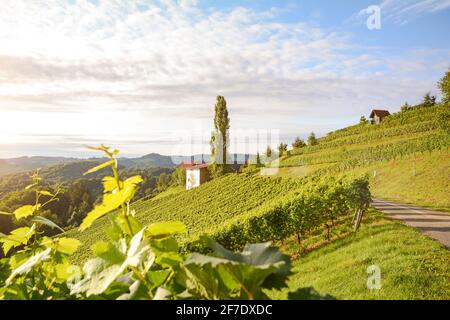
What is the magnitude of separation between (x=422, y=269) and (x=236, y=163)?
178 feet

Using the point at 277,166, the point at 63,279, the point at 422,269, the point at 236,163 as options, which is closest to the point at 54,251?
the point at 63,279

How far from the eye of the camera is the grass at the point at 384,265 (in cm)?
547

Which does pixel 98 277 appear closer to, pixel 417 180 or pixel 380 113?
pixel 417 180

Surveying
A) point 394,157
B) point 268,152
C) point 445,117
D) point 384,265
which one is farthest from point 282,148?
point 384,265

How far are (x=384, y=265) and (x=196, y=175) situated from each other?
53208 mm

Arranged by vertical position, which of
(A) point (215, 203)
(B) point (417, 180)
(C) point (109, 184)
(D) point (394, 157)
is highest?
(C) point (109, 184)

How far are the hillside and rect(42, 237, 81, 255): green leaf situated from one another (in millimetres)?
19195

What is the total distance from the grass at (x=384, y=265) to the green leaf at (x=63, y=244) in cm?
275

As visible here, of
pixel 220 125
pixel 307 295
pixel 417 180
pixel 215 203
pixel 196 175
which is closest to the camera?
pixel 307 295

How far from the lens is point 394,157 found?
33938 mm

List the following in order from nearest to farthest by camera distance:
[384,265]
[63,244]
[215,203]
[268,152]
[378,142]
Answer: [63,244]
[384,265]
[215,203]
[378,142]
[268,152]

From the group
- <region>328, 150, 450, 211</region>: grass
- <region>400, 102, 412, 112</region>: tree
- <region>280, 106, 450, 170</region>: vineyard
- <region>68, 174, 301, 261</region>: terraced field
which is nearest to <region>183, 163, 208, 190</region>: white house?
<region>68, 174, 301, 261</region>: terraced field

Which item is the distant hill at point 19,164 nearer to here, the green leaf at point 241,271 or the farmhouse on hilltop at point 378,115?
the green leaf at point 241,271
